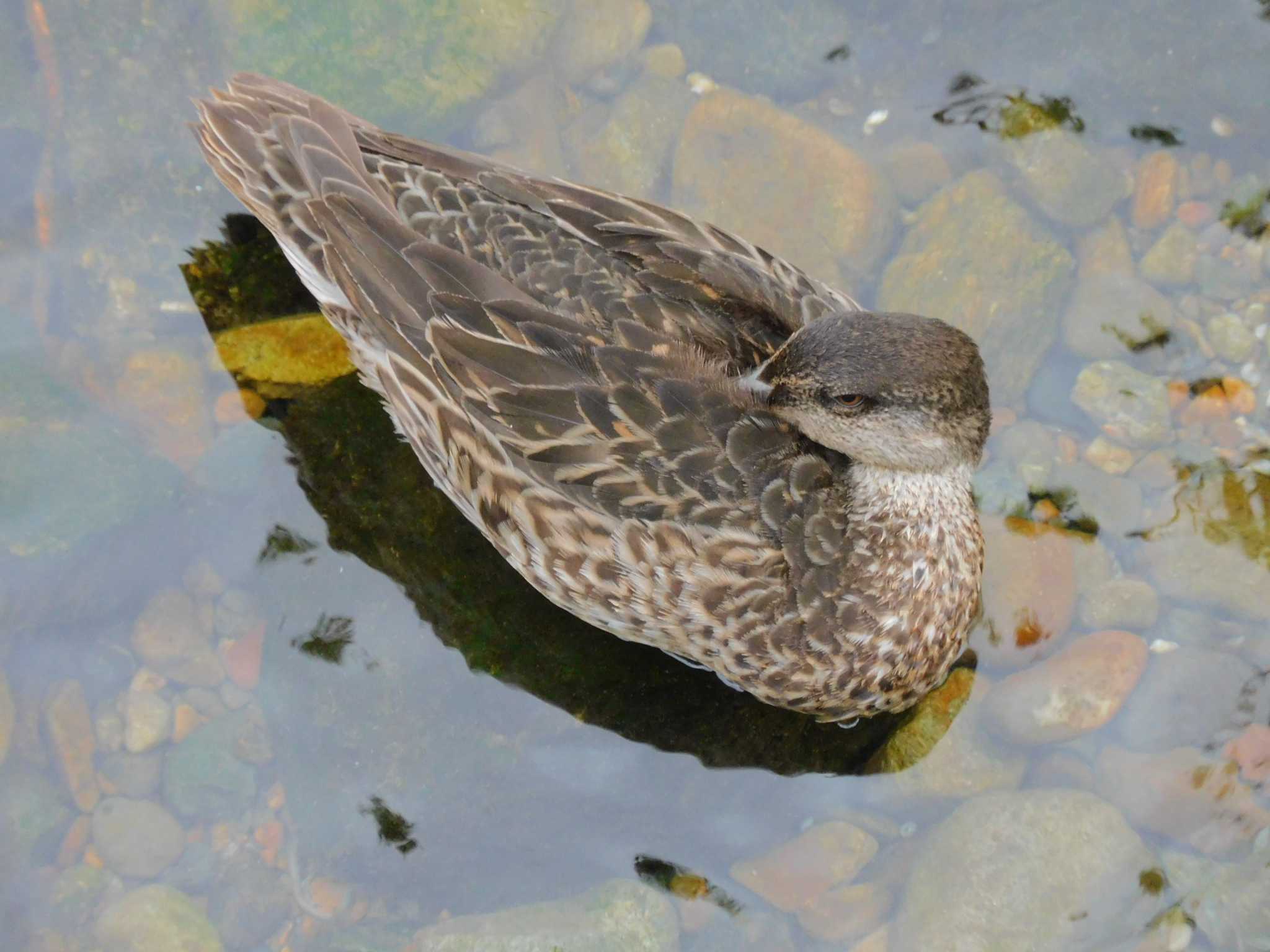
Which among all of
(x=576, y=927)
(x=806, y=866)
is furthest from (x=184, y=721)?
(x=806, y=866)

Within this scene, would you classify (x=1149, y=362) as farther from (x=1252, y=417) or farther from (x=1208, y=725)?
(x=1208, y=725)

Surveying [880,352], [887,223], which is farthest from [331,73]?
[880,352]

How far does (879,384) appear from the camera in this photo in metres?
4.00

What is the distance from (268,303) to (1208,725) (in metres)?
4.27

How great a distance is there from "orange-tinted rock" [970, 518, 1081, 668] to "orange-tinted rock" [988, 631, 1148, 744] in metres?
0.11

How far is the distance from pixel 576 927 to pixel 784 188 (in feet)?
11.1

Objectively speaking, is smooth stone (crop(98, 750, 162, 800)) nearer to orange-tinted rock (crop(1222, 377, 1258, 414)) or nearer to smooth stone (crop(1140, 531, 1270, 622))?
smooth stone (crop(1140, 531, 1270, 622))

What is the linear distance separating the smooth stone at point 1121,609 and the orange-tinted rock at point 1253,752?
539 mm

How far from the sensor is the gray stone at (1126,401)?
5363 mm

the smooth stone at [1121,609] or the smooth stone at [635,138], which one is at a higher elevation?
the smooth stone at [635,138]

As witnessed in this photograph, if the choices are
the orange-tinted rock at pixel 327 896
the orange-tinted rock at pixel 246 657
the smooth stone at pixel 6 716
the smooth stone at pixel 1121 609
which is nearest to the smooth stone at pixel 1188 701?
the smooth stone at pixel 1121 609

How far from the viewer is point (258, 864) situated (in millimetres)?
4840

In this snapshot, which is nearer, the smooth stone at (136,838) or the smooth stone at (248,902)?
the smooth stone at (248,902)

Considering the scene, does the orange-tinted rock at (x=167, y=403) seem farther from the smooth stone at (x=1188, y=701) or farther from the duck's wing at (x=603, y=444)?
the smooth stone at (x=1188, y=701)
